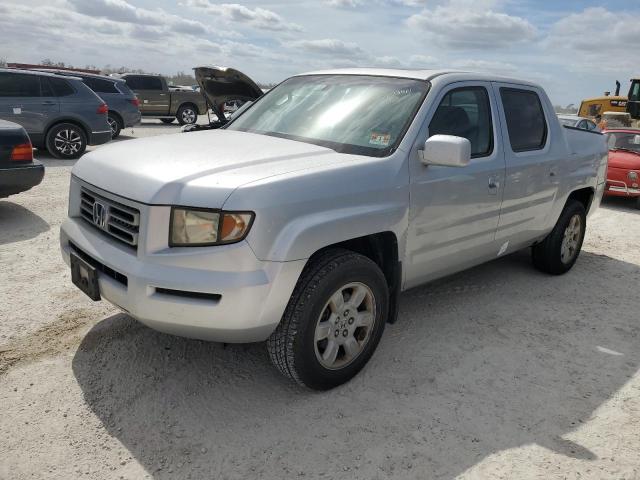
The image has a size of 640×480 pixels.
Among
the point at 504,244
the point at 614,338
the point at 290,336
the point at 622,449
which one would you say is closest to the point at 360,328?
the point at 290,336

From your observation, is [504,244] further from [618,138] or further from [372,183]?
[618,138]

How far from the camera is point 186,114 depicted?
20.6 metres

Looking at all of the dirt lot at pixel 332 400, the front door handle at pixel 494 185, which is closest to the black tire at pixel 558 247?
the dirt lot at pixel 332 400

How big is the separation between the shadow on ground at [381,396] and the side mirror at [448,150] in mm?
1310

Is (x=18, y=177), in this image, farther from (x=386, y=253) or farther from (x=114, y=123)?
(x=114, y=123)

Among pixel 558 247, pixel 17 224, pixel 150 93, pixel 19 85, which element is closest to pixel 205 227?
pixel 558 247

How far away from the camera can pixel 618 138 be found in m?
10.5

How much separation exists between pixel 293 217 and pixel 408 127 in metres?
1.13

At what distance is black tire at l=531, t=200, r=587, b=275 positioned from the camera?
17.5 feet

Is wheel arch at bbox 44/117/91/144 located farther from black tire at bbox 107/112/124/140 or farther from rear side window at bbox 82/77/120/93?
rear side window at bbox 82/77/120/93

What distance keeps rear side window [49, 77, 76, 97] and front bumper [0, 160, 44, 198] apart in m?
5.00

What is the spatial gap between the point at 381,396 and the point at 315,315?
0.68 metres

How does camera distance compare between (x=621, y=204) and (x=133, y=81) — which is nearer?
(x=621, y=204)

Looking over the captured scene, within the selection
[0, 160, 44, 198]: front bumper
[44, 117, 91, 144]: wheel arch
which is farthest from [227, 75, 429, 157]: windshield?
[44, 117, 91, 144]: wheel arch
